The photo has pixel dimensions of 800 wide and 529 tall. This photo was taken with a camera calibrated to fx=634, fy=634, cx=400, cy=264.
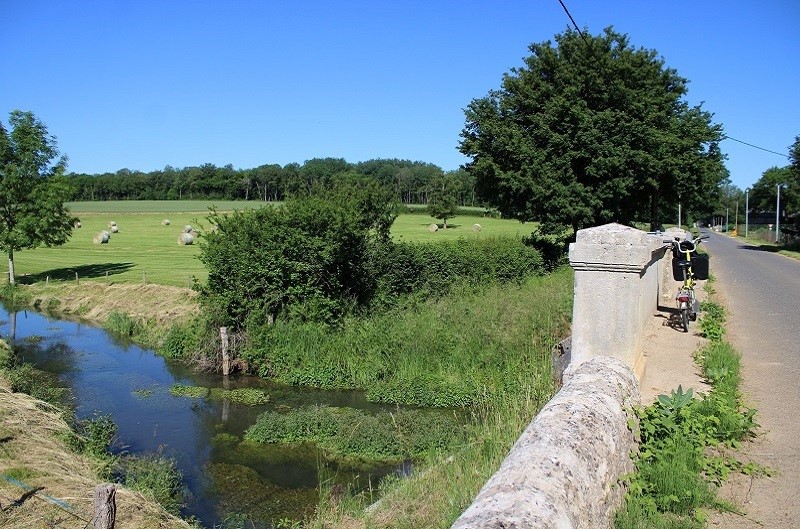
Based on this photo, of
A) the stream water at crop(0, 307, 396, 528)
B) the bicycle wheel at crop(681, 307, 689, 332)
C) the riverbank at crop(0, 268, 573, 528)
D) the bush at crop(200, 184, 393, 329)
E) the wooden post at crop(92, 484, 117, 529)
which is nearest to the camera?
the wooden post at crop(92, 484, 117, 529)

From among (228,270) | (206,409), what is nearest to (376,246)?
(228,270)

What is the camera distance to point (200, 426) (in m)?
13.3

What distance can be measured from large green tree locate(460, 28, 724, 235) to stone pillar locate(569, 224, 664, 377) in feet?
71.9

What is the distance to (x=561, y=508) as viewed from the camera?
297 centimetres

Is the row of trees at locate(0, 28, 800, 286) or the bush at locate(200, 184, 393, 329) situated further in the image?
the row of trees at locate(0, 28, 800, 286)

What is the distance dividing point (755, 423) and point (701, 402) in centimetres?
61

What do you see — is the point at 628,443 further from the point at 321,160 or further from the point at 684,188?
the point at 321,160

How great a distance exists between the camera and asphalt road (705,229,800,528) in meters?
4.42

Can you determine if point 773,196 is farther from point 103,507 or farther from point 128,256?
point 103,507

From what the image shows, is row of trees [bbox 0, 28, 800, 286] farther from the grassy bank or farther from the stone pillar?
the stone pillar

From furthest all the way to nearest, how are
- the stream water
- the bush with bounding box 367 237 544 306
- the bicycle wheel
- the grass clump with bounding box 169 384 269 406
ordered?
the bush with bounding box 367 237 544 306, the grass clump with bounding box 169 384 269 406, the stream water, the bicycle wheel

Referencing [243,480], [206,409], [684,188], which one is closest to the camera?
[243,480]

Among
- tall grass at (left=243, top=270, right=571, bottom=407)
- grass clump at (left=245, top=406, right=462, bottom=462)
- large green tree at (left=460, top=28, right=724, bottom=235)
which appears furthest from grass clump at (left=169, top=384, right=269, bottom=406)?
large green tree at (left=460, top=28, right=724, bottom=235)

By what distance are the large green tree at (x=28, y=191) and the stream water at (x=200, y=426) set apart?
1156 cm
